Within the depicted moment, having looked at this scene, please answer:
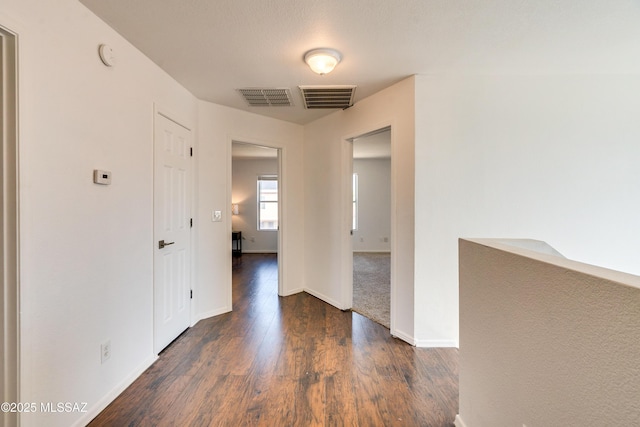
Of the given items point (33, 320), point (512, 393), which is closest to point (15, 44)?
point (33, 320)

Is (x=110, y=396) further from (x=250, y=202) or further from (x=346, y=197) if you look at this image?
(x=250, y=202)

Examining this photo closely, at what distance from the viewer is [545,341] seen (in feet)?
2.84

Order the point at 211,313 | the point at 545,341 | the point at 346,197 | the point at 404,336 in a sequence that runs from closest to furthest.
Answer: the point at 545,341 → the point at 404,336 → the point at 211,313 → the point at 346,197

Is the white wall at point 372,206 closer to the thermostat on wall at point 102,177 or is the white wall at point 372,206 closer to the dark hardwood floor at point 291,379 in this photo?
the dark hardwood floor at point 291,379

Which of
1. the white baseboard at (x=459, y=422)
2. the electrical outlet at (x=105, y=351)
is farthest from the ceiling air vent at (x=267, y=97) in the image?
the white baseboard at (x=459, y=422)

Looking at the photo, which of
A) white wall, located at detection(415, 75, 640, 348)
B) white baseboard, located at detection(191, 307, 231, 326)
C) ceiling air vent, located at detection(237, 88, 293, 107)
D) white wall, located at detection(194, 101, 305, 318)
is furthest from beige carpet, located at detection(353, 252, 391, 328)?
ceiling air vent, located at detection(237, 88, 293, 107)

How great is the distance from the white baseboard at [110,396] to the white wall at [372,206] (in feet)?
18.1

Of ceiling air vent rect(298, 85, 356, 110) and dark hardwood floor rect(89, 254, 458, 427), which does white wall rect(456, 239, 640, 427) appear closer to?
dark hardwood floor rect(89, 254, 458, 427)

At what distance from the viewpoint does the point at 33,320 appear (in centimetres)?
126

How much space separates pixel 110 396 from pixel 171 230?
4.13 feet

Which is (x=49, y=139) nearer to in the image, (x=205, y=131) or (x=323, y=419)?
(x=205, y=131)

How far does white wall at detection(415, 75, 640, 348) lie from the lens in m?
2.33

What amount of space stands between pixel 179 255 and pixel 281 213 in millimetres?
1414

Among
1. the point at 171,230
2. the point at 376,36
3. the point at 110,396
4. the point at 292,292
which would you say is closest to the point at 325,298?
the point at 292,292
